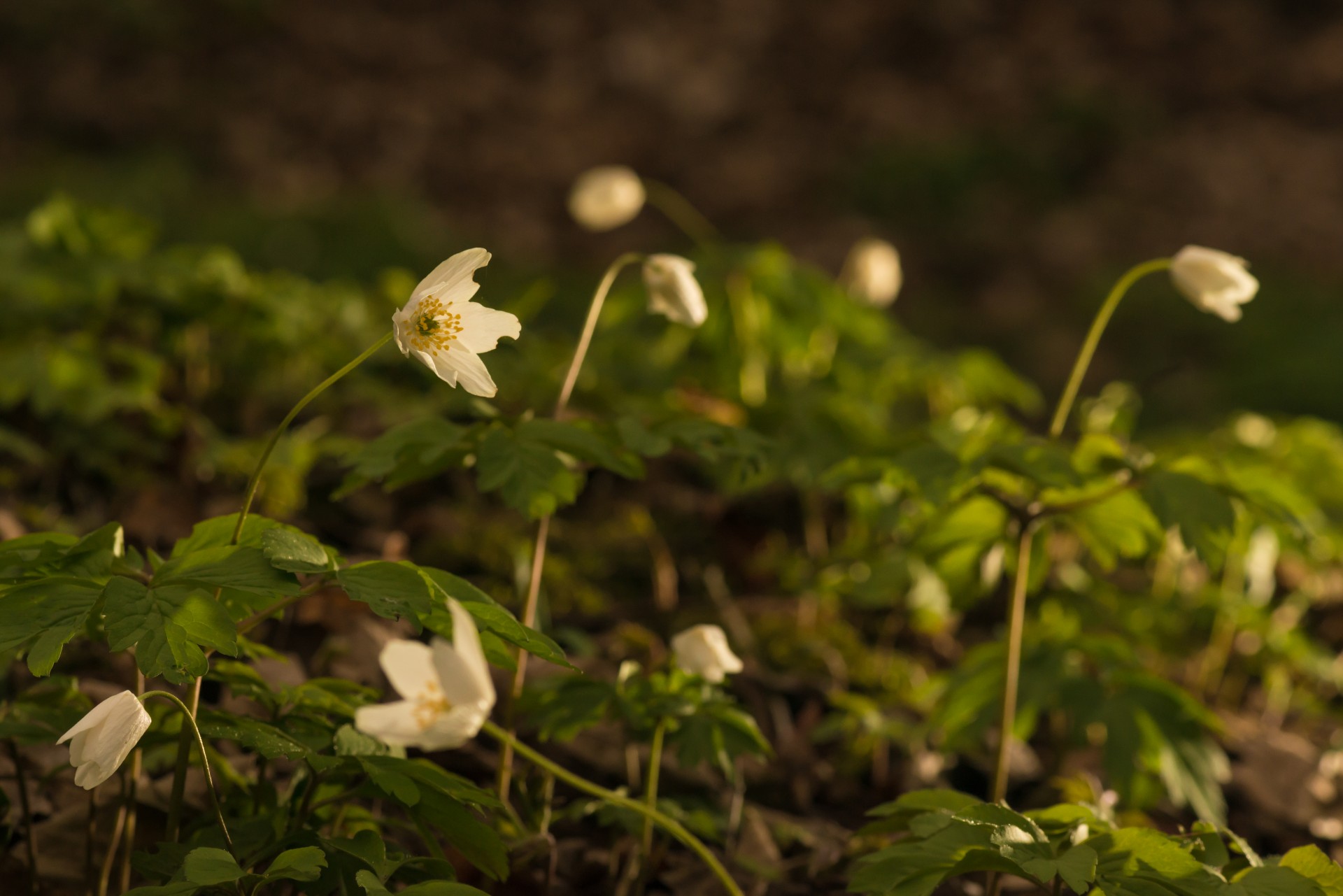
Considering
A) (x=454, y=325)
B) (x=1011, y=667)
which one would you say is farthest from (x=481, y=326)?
(x=1011, y=667)

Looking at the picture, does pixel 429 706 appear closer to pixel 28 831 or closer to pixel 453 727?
pixel 453 727

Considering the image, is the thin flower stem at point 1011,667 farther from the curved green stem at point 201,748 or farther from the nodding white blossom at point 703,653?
the curved green stem at point 201,748

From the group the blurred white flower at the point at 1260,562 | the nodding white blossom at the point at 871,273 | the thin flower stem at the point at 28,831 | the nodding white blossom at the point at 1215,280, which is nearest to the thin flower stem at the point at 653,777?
the thin flower stem at the point at 28,831

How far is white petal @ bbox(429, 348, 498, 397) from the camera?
1238mm

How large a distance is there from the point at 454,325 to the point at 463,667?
42cm

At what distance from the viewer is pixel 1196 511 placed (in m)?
1.58

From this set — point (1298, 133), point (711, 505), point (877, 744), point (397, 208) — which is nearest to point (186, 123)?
point (397, 208)

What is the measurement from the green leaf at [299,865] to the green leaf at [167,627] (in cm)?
20

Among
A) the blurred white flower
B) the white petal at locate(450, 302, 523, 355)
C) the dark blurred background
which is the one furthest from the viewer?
the dark blurred background

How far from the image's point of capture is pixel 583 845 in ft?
5.55

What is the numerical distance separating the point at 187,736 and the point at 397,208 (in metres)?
6.98

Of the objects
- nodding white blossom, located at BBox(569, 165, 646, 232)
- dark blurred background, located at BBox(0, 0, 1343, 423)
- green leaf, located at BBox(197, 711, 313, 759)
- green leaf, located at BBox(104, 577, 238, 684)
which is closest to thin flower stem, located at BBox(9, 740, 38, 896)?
Result: green leaf, located at BBox(197, 711, 313, 759)

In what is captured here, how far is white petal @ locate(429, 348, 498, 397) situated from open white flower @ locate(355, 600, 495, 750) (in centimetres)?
27

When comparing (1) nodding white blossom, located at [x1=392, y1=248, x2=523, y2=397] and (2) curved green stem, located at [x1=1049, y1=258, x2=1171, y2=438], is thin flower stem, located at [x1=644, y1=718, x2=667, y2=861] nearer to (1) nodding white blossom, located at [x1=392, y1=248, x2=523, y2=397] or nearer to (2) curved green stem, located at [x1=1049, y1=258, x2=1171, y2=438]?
(1) nodding white blossom, located at [x1=392, y1=248, x2=523, y2=397]
